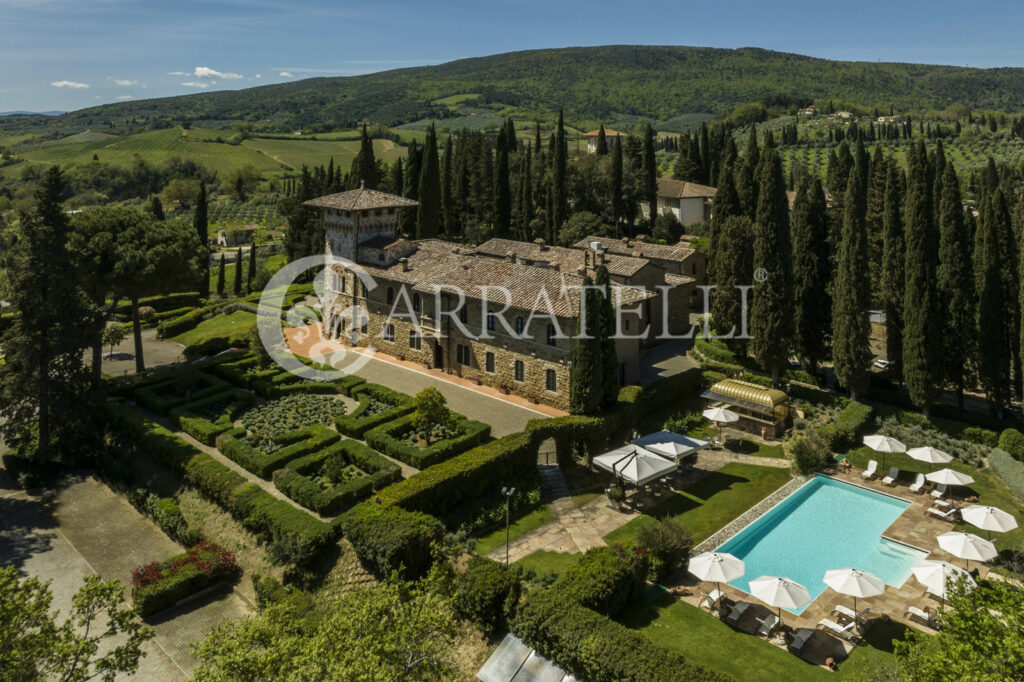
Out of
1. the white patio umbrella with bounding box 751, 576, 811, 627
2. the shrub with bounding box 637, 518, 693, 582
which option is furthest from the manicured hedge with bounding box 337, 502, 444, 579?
the white patio umbrella with bounding box 751, 576, 811, 627

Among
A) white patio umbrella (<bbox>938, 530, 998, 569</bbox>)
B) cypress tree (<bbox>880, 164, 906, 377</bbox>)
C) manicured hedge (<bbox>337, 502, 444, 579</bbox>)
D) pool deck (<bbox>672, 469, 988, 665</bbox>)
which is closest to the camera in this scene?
pool deck (<bbox>672, 469, 988, 665</bbox>)

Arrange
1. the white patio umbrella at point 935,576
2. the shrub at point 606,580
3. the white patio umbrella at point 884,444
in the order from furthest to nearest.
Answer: the white patio umbrella at point 884,444 → the white patio umbrella at point 935,576 → the shrub at point 606,580

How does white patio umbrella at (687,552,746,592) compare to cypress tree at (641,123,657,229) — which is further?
cypress tree at (641,123,657,229)

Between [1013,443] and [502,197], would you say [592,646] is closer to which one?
[1013,443]

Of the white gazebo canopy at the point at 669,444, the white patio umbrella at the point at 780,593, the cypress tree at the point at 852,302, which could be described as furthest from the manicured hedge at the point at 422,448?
the cypress tree at the point at 852,302

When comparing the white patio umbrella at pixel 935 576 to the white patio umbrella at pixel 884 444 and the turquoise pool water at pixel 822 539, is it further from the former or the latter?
the white patio umbrella at pixel 884 444

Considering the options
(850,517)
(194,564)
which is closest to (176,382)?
(194,564)

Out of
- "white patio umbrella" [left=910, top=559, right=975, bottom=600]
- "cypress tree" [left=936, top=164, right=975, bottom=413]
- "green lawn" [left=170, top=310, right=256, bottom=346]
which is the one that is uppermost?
"cypress tree" [left=936, top=164, right=975, bottom=413]

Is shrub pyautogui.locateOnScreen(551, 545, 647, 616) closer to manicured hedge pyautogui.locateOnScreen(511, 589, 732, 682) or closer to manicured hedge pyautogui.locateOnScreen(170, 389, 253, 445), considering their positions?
manicured hedge pyautogui.locateOnScreen(511, 589, 732, 682)
